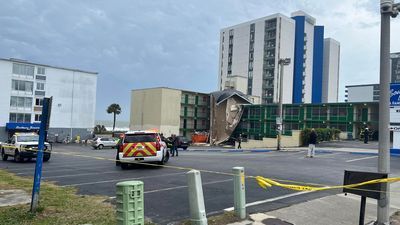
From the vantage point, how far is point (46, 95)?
2876 inches

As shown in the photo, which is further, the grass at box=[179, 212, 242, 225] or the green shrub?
the green shrub

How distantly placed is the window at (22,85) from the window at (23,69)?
156 cm

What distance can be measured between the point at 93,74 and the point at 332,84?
71.0 meters

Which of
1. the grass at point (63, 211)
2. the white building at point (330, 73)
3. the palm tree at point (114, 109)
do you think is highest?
the white building at point (330, 73)

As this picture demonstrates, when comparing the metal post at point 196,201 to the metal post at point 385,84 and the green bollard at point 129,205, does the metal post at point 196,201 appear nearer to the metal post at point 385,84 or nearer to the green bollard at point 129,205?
the green bollard at point 129,205

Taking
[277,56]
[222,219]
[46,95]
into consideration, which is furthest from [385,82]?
[277,56]

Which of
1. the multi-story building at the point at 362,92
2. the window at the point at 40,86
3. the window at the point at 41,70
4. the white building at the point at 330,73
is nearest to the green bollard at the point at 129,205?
the window at the point at 40,86

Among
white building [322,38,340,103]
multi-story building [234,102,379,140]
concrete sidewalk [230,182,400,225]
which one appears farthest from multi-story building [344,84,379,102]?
concrete sidewalk [230,182,400,225]

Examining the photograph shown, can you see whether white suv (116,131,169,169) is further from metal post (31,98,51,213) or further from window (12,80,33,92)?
window (12,80,33,92)

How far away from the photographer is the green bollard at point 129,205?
5418mm

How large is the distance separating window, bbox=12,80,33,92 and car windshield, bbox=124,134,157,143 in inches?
2362

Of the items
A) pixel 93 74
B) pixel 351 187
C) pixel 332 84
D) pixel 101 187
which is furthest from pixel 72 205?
pixel 332 84

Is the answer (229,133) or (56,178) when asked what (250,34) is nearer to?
(229,133)

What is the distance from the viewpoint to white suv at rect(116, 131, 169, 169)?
16.8m
